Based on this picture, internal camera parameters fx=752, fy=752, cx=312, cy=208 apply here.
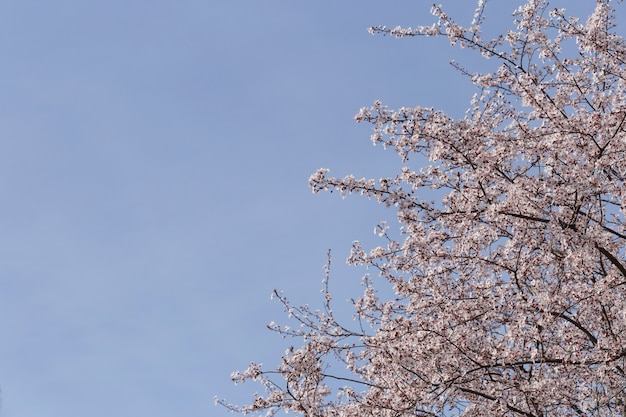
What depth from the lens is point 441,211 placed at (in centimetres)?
965

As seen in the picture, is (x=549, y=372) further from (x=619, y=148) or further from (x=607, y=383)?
(x=619, y=148)

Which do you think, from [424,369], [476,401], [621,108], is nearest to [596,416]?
[476,401]

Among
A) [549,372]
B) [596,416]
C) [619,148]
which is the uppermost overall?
[619,148]

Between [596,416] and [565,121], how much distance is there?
3588 millimetres

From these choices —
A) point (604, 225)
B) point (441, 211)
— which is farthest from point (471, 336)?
point (604, 225)

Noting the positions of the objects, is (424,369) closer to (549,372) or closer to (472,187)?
(549,372)

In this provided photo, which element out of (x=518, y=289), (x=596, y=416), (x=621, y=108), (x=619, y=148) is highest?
(x=621, y=108)

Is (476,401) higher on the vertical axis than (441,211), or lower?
lower

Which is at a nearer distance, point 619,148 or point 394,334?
point 619,148

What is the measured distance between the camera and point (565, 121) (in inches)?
359

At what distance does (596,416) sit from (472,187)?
3196 millimetres

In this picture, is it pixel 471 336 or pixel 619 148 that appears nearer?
pixel 619 148

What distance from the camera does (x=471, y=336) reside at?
31.5 feet

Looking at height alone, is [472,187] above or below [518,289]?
above
